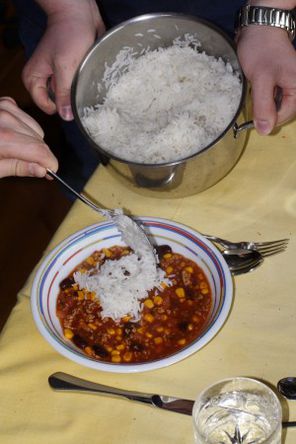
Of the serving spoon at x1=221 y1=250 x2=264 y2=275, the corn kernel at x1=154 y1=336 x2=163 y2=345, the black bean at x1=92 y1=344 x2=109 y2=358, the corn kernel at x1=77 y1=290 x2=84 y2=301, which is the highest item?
the serving spoon at x1=221 y1=250 x2=264 y2=275

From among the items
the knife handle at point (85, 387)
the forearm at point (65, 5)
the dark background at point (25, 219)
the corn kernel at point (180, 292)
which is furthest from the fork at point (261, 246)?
the dark background at point (25, 219)

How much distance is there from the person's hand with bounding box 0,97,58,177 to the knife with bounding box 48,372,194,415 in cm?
38

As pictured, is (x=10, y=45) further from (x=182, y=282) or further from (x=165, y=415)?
(x=165, y=415)

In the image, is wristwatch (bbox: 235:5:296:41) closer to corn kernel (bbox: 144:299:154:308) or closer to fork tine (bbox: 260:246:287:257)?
fork tine (bbox: 260:246:287:257)

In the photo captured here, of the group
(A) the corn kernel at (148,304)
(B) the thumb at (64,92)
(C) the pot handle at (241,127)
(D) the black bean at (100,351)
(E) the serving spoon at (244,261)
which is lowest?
(D) the black bean at (100,351)

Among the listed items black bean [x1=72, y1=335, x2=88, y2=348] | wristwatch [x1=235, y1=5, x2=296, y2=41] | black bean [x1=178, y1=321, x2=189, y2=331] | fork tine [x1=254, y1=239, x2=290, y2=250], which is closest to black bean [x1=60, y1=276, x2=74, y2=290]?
black bean [x1=72, y1=335, x2=88, y2=348]

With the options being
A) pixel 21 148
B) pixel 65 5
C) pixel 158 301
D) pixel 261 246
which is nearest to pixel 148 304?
pixel 158 301

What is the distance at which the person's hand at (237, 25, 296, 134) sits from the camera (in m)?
1.21

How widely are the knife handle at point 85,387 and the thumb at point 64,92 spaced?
57 centimetres

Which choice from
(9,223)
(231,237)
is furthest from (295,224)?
(9,223)

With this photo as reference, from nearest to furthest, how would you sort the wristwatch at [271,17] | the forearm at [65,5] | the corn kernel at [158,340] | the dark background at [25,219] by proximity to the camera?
the corn kernel at [158,340] → the wristwatch at [271,17] → the forearm at [65,5] → the dark background at [25,219]

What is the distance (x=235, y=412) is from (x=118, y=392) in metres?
0.19

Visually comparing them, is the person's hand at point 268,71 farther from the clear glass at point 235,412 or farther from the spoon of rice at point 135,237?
the clear glass at point 235,412

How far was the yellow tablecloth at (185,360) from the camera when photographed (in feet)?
3.13
